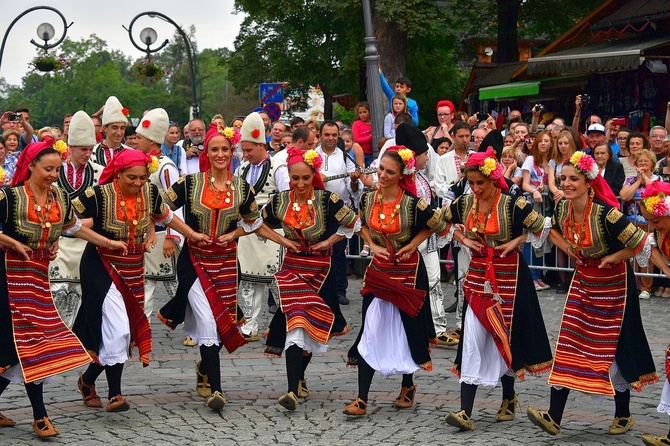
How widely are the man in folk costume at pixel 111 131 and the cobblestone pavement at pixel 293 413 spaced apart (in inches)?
74.4

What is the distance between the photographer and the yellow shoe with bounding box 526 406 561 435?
705 cm

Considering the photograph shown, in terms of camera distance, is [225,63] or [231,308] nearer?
[231,308]

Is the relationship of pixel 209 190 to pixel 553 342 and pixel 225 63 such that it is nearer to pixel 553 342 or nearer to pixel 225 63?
pixel 553 342

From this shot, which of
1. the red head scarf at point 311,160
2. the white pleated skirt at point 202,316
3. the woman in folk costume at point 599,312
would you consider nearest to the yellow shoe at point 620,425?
the woman in folk costume at point 599,312

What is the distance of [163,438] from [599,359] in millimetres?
2870

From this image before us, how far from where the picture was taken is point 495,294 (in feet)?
24.8

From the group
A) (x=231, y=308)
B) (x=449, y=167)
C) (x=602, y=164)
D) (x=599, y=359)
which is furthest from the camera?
(x=602, y=164)

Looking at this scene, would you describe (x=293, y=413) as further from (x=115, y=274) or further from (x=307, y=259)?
(x=115, y=274)

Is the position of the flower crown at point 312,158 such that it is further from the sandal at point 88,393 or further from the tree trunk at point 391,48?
the tree trunk at point 391,48

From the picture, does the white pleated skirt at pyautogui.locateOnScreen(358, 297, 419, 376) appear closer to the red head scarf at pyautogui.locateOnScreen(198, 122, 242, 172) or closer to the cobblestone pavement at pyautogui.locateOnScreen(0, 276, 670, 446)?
the cobblestone pavement at pyautogui.locateOnScreen(0, 276, 670, 446)

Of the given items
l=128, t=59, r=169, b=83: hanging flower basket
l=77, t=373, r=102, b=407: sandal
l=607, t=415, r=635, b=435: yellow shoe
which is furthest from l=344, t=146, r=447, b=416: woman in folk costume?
l=128, t=59, r=169, b=83: hanging flower basket

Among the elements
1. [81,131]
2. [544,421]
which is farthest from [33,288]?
[544,421]

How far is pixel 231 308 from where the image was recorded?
840 centimetres

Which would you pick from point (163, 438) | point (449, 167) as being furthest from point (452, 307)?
→ point (163, 438)
